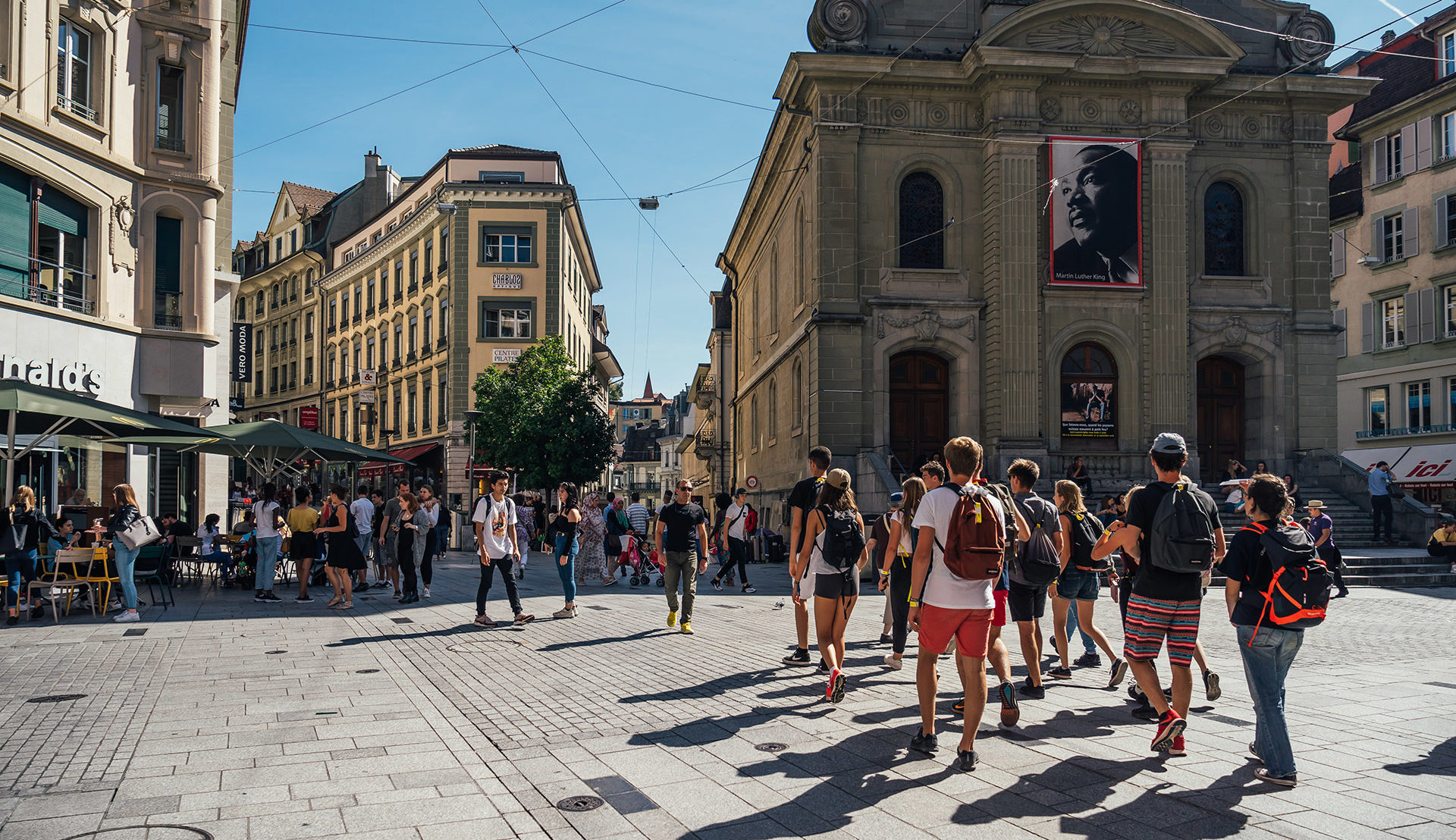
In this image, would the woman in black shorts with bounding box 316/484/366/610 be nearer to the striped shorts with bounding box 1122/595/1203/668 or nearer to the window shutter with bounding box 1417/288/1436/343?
the striped shorts with bounding box 1122/595/1203/668

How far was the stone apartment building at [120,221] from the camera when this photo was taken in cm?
1909

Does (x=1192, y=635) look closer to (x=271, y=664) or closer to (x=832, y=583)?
(x=832, y=583)

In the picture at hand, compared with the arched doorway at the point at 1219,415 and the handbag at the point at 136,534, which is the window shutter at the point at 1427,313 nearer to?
the arched doorway at the point at 1219,415

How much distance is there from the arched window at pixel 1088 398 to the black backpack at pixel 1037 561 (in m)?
19.4

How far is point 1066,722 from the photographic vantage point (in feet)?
23.5

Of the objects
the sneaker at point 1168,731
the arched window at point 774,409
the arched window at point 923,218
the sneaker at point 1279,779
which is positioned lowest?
the sneaker at point 1279,779

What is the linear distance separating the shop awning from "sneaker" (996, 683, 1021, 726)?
1371 inches

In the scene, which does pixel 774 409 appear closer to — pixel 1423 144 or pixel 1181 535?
pixel 1423 144

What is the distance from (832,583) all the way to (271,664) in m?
5.19

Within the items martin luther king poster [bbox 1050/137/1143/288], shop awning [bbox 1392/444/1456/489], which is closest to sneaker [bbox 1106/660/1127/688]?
martin luther king poster [bbox 1050/137/1143/288]

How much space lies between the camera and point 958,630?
614cm

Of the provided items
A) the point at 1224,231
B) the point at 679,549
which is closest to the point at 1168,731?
the point at 679,549

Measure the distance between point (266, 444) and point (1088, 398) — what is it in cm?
1901

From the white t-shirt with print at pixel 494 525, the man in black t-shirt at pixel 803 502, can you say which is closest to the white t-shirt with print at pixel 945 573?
the man in black t-shirt at pixel 803 502
